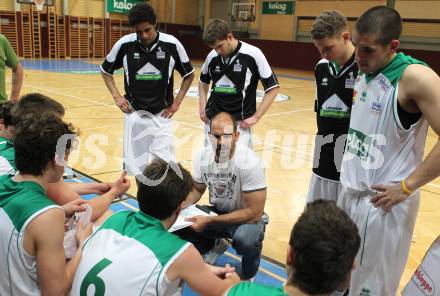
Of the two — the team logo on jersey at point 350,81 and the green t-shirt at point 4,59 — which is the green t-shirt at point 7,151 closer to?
the green t-shirt at point 4,59

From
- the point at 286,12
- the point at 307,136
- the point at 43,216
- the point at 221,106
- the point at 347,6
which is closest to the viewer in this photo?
the point at 43,216

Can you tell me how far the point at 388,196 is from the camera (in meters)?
2.41

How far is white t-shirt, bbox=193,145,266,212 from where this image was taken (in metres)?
3.38

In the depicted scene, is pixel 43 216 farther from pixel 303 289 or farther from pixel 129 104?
pixel 129 104

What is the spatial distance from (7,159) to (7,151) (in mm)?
120

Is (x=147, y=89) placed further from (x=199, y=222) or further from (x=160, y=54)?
(x=199, y=222)

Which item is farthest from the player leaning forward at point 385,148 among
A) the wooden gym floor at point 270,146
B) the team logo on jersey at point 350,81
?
the wooden gym floor at point 270,146

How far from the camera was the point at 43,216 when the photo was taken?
1.93 meters

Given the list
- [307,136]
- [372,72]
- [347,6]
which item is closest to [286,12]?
[347,6]

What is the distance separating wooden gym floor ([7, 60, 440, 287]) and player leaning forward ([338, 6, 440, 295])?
1231mm

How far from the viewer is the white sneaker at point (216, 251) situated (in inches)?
145

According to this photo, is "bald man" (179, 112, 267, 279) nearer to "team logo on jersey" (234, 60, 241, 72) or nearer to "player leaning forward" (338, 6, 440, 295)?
"player leaning forward" (338, 6, 440, 295)

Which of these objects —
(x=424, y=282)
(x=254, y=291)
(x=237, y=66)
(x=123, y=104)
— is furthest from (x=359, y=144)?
(x=123, y=104)

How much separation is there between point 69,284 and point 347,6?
72.0 ft
